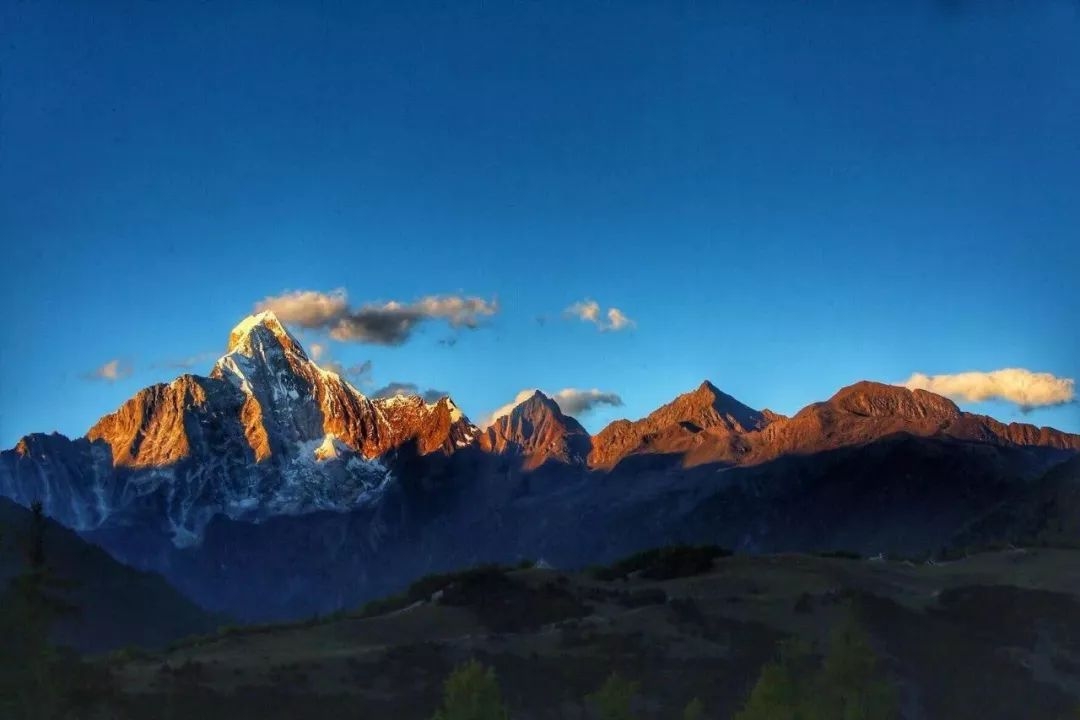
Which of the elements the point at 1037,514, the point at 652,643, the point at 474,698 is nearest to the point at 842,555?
the point at 652,643

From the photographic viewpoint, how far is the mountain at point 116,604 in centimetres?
12388

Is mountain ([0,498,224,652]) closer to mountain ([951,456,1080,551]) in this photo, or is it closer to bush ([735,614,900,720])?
bush ([735,614,900,720])

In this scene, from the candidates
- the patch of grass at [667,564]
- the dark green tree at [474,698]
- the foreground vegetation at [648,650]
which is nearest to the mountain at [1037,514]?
the patch of grass at [667,564]

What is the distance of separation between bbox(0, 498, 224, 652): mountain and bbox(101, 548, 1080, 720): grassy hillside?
5535 centimetres

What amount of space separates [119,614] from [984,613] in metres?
104

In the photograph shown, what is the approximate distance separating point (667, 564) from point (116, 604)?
81720 mm

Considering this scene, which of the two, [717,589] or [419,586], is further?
[419,586]

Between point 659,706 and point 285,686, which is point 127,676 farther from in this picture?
point 659,706

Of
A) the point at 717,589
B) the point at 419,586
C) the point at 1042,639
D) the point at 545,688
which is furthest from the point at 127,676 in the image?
the point at 1042,639

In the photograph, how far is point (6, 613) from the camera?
26516mm

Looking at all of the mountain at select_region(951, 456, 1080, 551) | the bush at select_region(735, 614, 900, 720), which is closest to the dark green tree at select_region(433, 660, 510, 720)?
the bush at select_region(735, 614, 900, 720)

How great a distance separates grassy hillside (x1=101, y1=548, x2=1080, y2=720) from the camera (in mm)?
53906

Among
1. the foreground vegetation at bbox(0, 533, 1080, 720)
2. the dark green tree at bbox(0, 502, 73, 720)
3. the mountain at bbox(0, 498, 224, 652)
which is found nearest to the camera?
the dark green tree at bbox(0, 502, 73, 720)

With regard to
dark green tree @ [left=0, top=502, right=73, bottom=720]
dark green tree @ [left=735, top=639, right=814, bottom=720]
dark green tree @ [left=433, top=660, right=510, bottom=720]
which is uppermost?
dark green tree @ [left=0, top=502, right=73, bottom=720]
